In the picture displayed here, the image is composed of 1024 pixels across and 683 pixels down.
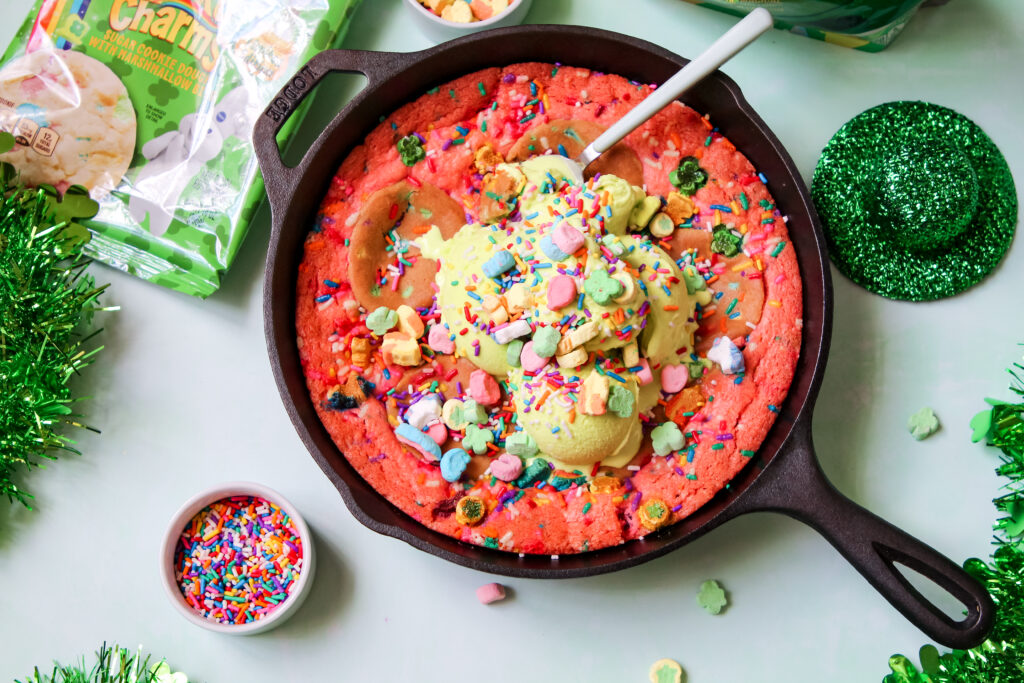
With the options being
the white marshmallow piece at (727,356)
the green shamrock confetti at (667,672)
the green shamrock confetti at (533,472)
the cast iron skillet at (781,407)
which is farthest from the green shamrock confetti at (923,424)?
the green shamrock confetti at (533,472)

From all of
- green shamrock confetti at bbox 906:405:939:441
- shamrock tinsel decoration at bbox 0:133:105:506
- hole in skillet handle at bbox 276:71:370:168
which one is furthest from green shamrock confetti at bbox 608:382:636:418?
shamrock tinsel decoration at bbox 0:133:105:506

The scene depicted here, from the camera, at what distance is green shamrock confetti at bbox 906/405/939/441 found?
2.39m

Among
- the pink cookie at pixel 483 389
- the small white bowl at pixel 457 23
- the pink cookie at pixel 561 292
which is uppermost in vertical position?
the small white bowl at pixel 457 23

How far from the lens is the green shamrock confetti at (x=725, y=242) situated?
7.36ft

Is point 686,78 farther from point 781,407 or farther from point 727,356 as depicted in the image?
point 781,407

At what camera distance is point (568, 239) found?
2.00m

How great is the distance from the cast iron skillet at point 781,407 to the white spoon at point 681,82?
10 centimetres

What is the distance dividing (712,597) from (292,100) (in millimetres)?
1924

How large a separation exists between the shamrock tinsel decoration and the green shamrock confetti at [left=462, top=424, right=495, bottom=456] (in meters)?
1.15

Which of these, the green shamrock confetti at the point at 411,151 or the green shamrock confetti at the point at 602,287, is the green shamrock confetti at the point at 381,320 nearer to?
the green shamrock confetti at the point at 411,151

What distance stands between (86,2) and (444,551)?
80.2 inches

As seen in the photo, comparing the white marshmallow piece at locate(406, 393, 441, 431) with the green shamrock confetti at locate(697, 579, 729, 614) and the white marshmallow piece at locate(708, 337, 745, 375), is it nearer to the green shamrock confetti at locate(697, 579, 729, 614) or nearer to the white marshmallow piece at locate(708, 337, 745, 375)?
the white marshmallow piece at locate(708, 337, 745, 375)

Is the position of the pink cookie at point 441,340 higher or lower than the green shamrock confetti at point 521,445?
higher

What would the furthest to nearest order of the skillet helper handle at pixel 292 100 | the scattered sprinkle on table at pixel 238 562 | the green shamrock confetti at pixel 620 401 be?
the scattered sprinkle on table at pixel 238 562
the skillet helper handle at pixel 292 100
the green shamrock confetti at pixel 620 401
